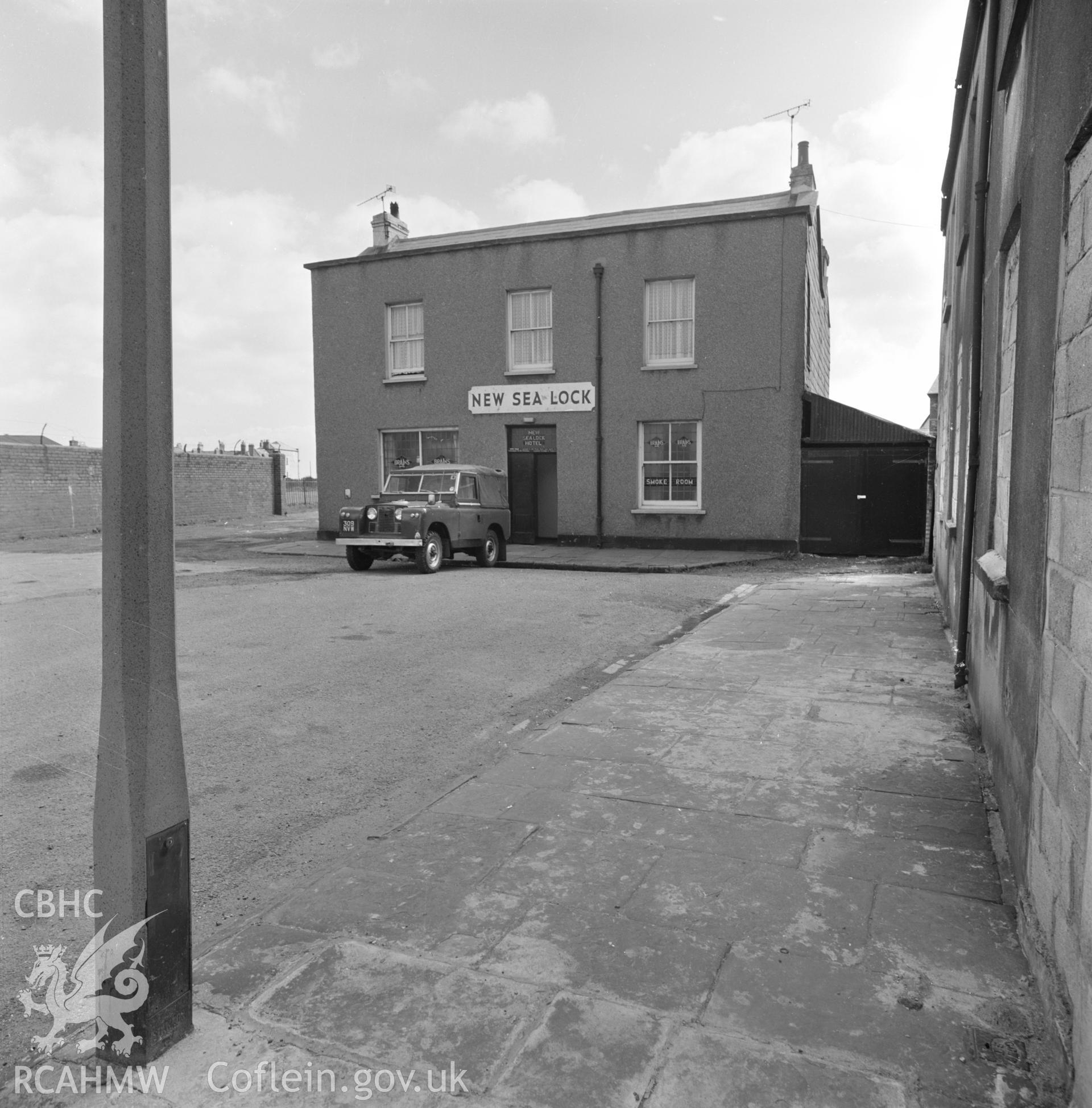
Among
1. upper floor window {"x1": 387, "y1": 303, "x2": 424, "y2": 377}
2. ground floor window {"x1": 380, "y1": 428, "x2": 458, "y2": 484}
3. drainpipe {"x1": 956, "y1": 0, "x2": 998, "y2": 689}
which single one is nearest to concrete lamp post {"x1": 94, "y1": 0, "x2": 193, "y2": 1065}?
drainpipe {"x1": 956, "y1": 0, "x2": 998, "y2": 689}

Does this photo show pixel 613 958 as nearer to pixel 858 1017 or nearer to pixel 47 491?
pixel 858 1017

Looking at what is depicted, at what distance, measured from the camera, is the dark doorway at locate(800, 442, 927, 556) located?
17.5 m

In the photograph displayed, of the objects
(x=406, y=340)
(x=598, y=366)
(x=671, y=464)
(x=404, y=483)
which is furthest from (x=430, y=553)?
(x=406, y=340)

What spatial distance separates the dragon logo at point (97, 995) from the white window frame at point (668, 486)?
1678cm

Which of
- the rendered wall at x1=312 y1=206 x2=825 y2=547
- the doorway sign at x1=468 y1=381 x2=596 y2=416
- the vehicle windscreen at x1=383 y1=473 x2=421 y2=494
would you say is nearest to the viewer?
the vehicle windscreen at x1=383 y1=473 x2=421 y2=494

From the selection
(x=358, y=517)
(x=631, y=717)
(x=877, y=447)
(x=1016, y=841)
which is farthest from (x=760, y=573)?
(x=1016, y=841)

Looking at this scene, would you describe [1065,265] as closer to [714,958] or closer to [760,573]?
[714,958]

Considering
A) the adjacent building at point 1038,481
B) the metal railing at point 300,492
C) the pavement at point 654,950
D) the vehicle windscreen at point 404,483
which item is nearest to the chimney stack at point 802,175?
the vehicle windscreen at point 404,483

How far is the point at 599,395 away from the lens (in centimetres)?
1923

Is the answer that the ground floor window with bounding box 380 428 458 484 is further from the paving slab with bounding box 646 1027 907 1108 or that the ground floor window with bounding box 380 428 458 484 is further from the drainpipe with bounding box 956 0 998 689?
the paving slab with bounding box 646 1027 907 1108

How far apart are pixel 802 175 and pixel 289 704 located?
17.4 m

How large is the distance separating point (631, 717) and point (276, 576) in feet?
31.8

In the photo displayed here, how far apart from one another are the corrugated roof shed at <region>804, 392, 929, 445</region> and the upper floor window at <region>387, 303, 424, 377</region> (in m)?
8.88

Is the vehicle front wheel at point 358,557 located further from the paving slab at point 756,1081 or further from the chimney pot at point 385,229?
the paving slab at point 756,1081
